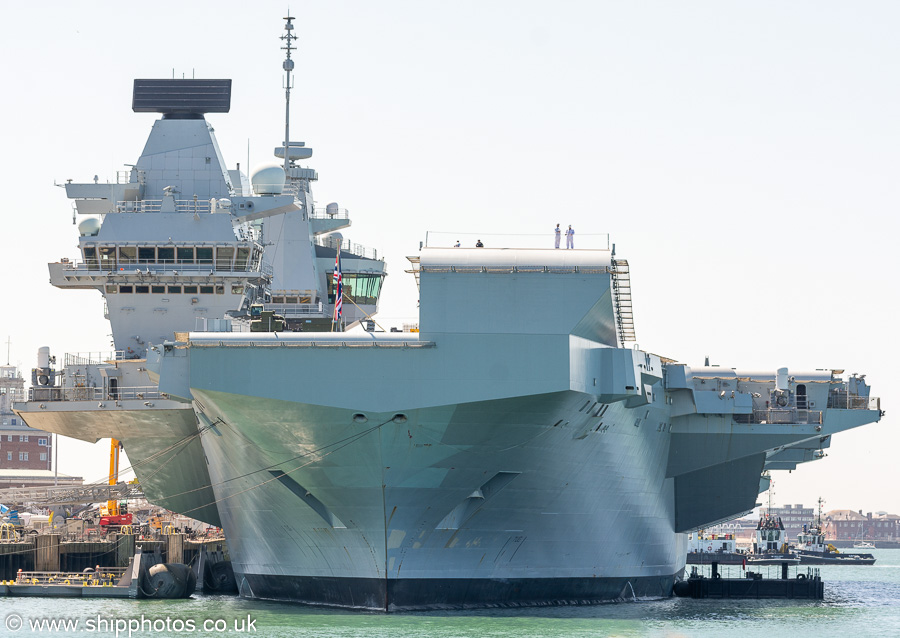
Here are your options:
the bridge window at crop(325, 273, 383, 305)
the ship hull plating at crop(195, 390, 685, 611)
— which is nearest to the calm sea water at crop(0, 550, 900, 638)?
the ship hull plating at crop(195, 390, 685, 611)

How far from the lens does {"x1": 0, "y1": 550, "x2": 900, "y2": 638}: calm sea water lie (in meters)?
24.6

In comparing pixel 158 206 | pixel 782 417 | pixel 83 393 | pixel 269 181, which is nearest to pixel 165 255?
pixel 158 206

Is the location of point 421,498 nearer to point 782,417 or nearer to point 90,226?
point 782,417

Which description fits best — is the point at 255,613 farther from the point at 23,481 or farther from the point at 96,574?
the point at 23,481

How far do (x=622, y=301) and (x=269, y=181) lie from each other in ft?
34.9

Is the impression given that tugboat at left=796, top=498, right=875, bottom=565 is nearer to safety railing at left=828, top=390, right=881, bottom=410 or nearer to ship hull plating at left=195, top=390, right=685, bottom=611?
safety railing at left=828, top=390, right=881, bottom=410

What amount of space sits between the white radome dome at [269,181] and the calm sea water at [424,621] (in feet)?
32.6

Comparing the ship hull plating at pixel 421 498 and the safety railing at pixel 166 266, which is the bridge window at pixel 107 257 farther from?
the ship hull plating at pixel 421 498

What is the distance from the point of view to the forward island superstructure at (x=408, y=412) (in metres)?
24.5

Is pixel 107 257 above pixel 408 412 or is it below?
above

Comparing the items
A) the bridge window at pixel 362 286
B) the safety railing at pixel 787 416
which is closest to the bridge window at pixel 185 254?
the bridge window at pixel 362 286

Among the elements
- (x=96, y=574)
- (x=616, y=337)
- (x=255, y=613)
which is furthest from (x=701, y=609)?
(x=96, y=574)

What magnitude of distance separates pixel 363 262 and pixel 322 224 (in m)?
1.71

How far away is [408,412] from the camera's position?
24297mm
